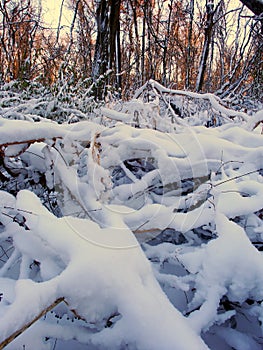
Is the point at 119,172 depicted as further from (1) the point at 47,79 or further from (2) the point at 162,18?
(2) the point at 162,18

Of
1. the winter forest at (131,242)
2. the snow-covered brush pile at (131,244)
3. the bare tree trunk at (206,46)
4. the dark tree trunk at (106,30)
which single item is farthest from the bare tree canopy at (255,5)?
the bare tree trunk at (206,46)

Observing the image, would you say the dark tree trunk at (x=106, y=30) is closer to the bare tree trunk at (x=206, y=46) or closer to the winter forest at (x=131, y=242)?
the bare tree trunk at (x=206, y=46)

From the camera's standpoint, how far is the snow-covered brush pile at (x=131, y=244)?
1.94 feet

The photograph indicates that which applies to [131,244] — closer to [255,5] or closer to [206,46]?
[255,5]

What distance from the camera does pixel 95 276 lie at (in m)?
0.61

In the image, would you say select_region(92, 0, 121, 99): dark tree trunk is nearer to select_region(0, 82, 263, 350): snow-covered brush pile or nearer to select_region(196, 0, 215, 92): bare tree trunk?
select_region(196, 0, 215, 92): bare tree trunk

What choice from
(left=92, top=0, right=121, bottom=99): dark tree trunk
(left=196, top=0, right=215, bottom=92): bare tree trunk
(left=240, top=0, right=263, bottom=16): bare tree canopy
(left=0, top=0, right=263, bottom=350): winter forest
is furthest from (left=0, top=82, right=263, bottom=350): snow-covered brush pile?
(left=196, top=0, right=215, bottom=92): bare tree trunk

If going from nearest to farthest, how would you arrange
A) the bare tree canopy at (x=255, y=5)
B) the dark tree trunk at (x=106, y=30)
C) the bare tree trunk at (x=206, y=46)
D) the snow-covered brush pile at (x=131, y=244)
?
the snow-covered brush pile at (x=131, y=244)
the bare tree canopy at (x=255, y=5)
the dark tree trunk at (x=106, y=30)
the bare tree trunk at (x=206, y=46)

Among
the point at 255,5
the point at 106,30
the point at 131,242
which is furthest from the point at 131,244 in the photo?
the point at 106,30

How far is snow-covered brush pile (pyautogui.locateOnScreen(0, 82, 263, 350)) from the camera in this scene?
0.59 meters

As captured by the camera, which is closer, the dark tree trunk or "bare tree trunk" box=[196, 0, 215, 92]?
the dark tree trunk

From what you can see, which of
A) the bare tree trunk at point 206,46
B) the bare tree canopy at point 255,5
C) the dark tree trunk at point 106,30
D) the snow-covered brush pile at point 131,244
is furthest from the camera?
the bare tree trunk at point 206,46

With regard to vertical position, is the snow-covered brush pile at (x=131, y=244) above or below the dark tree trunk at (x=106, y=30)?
below

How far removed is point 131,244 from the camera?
74cm
